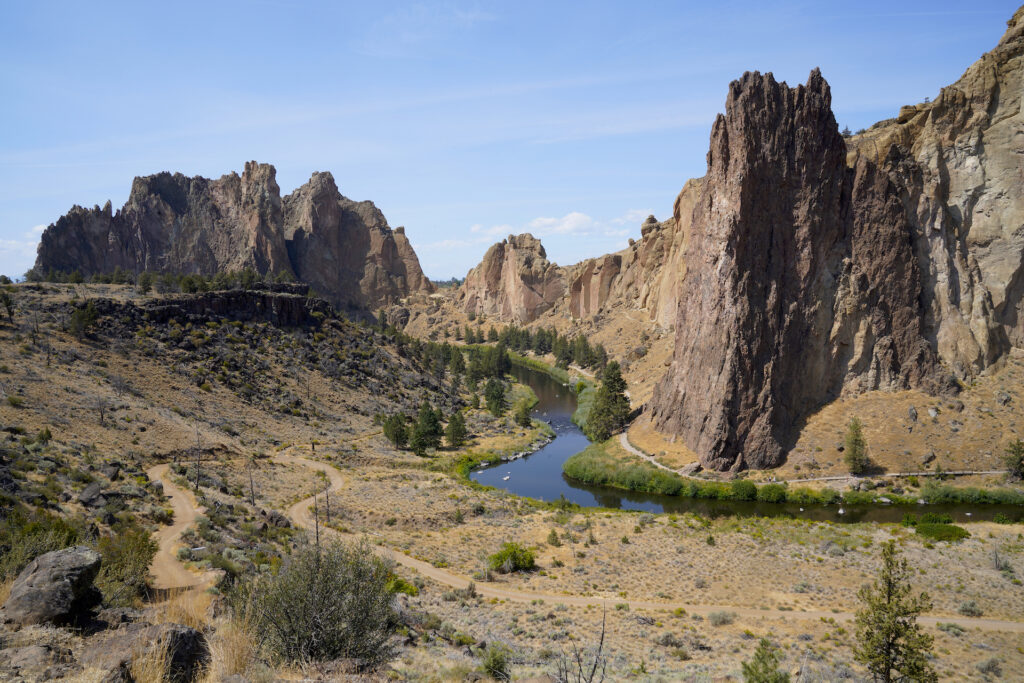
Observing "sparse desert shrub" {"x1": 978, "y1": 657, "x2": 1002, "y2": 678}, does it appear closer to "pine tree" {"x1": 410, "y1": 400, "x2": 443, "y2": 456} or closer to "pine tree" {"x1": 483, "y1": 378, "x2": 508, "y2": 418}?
"pine tree" {"x1": 410, "y1": 400, "x2": 443, "y2": 456}

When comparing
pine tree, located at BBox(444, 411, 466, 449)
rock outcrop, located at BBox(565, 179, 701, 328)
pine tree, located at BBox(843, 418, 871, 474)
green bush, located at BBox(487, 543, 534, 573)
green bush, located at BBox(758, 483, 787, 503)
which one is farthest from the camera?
rock outcrop, located at BBox(565, 179, 701, 328)

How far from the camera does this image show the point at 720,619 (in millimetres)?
29188

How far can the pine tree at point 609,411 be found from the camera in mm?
77125

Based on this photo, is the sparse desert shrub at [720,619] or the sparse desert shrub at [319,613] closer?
the sparse desert shrub at [319,613]

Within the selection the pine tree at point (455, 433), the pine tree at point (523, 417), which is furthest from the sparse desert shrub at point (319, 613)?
the pine tree at point (523, 417)

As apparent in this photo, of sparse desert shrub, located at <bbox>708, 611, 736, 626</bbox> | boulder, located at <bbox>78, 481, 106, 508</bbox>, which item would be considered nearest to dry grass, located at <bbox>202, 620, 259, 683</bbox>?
boulder, located at <bbox>78, 481, 106, 508</bbox>

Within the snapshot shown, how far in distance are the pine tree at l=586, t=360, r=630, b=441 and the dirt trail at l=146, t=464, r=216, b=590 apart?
169ft

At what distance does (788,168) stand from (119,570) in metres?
71.4

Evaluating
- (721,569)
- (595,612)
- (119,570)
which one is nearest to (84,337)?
(119,570)

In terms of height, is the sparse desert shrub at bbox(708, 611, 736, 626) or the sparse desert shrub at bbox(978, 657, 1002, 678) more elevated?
the sparse desert shrub at bbox(978, 657, 1002, 678)

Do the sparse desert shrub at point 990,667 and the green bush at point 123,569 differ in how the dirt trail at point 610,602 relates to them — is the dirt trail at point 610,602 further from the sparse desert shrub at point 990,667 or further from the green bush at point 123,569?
the green bush at point 123,569

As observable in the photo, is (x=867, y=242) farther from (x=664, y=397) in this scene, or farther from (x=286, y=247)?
(x=286, y=247)

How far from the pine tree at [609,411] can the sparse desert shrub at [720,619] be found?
46.7m

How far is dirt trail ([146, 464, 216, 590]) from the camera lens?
2325 cm
